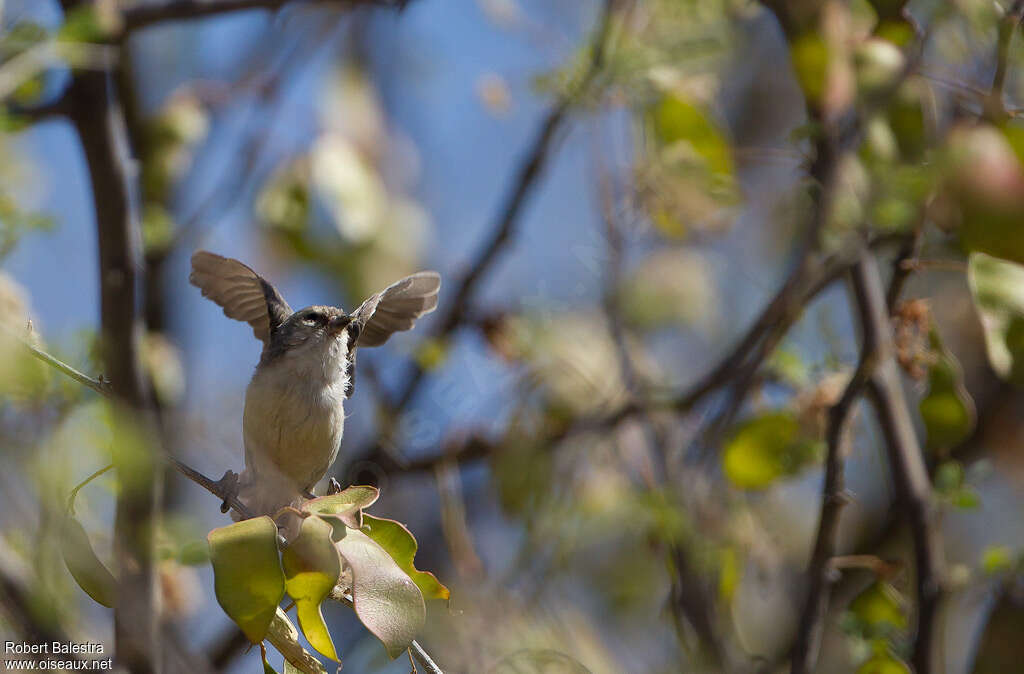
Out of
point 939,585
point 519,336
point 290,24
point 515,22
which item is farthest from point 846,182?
point 290,24

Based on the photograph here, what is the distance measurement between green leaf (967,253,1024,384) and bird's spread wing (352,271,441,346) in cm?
108

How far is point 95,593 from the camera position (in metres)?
1.60

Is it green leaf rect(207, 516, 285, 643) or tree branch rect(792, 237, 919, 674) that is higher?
green leaf rect(207, 516, 285, 643)

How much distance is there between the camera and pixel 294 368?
258 centimetres

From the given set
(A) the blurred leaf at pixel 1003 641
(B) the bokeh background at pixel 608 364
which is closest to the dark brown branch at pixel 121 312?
(B) the bokeh background at pixel 608 364

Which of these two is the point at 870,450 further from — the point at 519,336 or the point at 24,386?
the point at 24,386

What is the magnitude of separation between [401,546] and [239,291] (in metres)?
1.17

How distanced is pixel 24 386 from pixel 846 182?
1996 mm

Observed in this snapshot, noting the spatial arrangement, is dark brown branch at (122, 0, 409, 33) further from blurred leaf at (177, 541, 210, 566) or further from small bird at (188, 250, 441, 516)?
blurred leaf at (177, 541, 210, 566)

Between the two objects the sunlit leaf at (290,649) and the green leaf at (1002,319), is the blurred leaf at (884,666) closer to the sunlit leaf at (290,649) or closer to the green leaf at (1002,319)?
the green leaf at (1002,319)

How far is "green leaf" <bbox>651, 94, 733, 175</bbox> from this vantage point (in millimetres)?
2910

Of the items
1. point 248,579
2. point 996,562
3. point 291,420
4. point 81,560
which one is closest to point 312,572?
point 248,579

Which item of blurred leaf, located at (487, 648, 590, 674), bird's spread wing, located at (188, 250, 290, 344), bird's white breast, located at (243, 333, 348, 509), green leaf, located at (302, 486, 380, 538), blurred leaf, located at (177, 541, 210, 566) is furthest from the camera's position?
bird's white breast, located at (243, 333, 348, 509)

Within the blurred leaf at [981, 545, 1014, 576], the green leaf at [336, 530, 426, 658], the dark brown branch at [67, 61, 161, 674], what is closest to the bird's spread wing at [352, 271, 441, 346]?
the dark brown branch at [67, 61, 161, 674]
